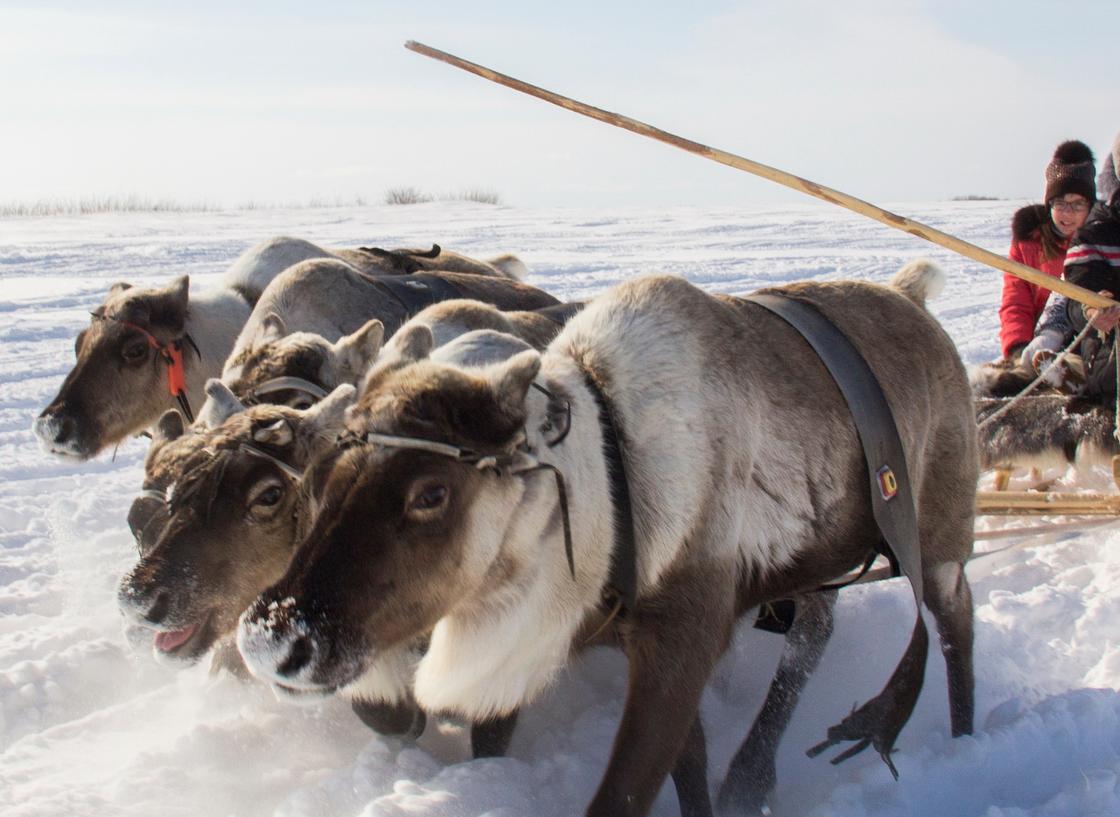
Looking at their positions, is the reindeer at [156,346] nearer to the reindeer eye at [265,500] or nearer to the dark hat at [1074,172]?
the reindeer eye at [265,500]

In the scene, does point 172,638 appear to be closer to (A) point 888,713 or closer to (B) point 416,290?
(A) point 888,713

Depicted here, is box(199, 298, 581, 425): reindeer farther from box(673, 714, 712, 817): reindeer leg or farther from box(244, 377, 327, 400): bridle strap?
box(673, 714, 712, 817): reindeer leg

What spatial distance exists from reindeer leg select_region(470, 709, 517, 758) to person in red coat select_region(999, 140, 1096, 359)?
4.46 meters

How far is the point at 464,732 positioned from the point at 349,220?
19.2 metres

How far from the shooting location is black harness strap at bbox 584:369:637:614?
2.79m

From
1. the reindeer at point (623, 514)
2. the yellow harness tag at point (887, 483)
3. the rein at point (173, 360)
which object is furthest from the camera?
the rein at point (173, 360)

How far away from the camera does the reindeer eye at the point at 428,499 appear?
7.97 ft

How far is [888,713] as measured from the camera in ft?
11.7

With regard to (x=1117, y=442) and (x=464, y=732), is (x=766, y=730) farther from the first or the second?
(x=1117, y=442)

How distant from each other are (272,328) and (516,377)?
6.59 feet

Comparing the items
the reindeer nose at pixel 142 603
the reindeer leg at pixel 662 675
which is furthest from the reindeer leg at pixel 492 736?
the reindeer nose at pixel 142 603

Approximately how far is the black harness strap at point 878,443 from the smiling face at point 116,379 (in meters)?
2.75

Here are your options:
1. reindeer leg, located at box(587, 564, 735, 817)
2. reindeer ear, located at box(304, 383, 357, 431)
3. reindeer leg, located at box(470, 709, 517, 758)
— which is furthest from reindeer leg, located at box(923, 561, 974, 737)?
reindeer ear, located at box(304, 383, 357, 431)

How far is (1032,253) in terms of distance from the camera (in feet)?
23.5
